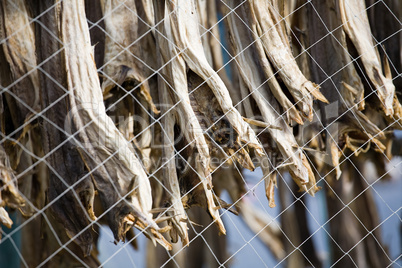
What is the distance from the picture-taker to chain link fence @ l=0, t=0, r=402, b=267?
113 cm

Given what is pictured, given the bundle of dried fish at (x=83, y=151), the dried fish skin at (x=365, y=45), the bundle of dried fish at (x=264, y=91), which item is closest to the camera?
the bundle of dried fish at (x=83, y=151)

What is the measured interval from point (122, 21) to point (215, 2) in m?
0.49

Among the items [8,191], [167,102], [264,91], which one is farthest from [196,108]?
[8,191]

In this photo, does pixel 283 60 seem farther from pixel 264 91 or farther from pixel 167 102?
pixel 167 102

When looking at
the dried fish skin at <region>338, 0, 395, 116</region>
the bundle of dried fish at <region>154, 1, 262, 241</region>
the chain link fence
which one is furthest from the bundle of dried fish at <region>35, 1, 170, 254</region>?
the dried fish skin at <region>338, 0, 395, 116</region>

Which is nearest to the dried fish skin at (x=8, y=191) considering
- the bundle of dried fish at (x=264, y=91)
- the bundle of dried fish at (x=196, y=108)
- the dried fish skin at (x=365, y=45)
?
the bundle of dried fish at (x=196, y=108)

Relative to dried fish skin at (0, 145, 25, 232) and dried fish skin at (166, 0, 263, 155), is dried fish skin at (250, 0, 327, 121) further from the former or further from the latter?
dried fish skin at (0, 145, 25, 232)

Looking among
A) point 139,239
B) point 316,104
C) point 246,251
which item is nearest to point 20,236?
point 139,239

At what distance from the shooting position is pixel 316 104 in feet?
4.99

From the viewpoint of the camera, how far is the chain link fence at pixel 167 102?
1.13 meters

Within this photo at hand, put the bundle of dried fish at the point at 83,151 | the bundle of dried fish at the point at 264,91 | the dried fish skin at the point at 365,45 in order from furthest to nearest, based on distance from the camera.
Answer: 1. the dried fish skin at the point at 365,45
2. the bundle of dried fish at the point at 264,91
3. the bundle of dried fish at the point at 83,151

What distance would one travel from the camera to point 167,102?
1256 mm

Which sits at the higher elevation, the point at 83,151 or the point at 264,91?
the point at 83,151

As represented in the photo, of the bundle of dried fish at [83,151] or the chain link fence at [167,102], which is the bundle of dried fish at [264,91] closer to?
the chain link fence at [167,102]
